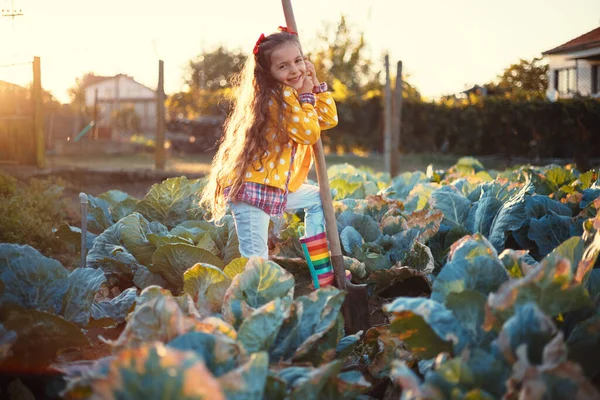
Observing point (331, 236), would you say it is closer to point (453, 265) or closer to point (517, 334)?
point (453, 265)

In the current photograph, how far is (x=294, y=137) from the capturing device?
2701 millimetres

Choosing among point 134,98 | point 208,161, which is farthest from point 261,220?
point 134,98

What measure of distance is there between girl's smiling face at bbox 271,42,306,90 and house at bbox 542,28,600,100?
372 centimetres

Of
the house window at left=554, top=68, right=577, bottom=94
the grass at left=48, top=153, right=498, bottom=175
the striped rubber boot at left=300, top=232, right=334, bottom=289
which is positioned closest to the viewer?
the striped rubber boot at left=300, top=232, right=334, bottom=289

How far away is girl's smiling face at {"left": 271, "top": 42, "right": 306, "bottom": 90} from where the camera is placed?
274cm

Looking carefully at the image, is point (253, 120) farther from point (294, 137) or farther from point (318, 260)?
point (318, 260)

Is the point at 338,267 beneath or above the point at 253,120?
beneath

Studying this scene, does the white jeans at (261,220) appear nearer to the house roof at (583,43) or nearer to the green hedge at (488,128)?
the house roof at (583,43)

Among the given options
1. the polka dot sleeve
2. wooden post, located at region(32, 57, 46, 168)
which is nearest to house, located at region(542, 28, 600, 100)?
the polka dot sleeve

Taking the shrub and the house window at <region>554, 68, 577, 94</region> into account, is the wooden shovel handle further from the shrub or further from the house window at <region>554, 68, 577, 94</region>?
the house window at <region>554, 68, 577, 94</region>

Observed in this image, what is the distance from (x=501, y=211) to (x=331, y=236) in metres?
0.90

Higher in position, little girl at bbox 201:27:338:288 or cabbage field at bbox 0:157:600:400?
little girl at bbox 201:27:338:288

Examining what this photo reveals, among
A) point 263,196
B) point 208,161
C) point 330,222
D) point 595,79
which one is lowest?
point 330,222

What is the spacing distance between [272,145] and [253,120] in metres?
0.14
